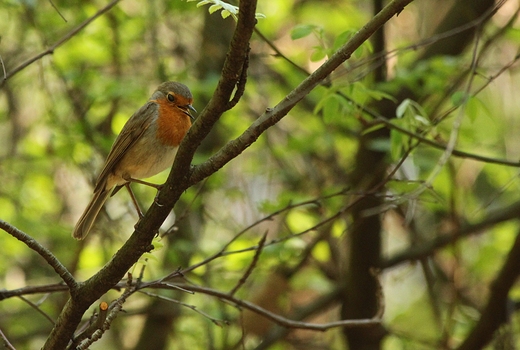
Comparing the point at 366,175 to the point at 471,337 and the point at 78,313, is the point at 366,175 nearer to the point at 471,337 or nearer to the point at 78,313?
the point at 471,337

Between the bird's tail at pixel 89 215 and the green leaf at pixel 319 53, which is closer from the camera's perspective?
the green leaf at pixel 319 53

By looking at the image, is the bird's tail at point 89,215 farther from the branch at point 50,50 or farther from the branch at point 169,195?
the branch at point 169,195

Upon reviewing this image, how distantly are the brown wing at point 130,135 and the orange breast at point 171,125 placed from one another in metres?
0.08

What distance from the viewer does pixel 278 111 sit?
2.19 meters

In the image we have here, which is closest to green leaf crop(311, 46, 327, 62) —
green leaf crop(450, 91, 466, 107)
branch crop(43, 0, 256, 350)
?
green leaf crop(450, 91, 466, 107)

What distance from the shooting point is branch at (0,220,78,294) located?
2.11m

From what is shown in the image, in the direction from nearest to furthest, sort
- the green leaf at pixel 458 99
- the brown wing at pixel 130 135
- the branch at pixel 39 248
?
the branch at pixel 39 248 < the green leaf at pixel 458 99 < the brown wing at pixel 130 135

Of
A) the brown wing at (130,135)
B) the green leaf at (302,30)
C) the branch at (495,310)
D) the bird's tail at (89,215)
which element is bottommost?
the branch at (495,310)

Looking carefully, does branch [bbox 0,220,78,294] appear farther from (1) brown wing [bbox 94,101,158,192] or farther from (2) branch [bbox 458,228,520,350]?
(2) branch [bbox 458,228,520,350]

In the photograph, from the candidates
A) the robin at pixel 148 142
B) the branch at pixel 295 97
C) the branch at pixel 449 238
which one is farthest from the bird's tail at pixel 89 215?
the branch at pixel 449 238

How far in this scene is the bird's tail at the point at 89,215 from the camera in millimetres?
3824

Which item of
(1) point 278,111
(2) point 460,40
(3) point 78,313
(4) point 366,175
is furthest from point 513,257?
(3) point 78,313

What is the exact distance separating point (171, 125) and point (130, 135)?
31cm

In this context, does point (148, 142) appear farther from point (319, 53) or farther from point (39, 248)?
point (39, 248)
